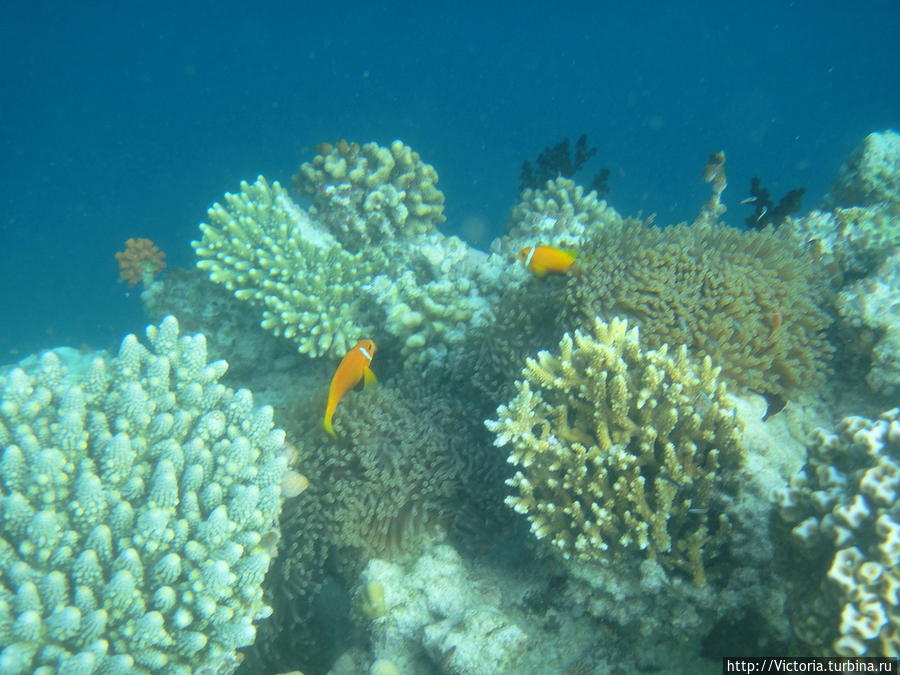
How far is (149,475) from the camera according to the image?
12.3 ft

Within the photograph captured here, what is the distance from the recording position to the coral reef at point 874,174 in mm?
7430

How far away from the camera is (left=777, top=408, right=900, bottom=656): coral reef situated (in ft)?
7.88

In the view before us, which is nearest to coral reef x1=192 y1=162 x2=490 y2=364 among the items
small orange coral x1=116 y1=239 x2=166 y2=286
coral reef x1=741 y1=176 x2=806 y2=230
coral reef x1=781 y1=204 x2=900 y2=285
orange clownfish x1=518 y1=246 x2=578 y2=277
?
orange clownfish x1=518 y1=246 x2=578 y2=277

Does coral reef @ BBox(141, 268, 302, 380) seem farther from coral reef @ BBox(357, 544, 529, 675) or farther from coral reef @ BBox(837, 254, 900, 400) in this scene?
coral reef @ BBox(837, 254, 900, 400)

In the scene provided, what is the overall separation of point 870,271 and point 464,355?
432 cm

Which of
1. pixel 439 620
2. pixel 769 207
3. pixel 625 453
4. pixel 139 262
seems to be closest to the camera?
pixel 625 453

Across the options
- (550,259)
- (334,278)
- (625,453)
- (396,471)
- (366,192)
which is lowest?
(396,471)

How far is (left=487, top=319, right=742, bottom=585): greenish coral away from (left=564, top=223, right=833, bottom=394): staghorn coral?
17.3 inches

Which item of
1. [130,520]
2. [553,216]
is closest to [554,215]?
[553,216]

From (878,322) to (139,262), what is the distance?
8493 millimetres

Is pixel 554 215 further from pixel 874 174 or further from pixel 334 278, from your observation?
pixel 874 174

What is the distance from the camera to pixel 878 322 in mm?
4477

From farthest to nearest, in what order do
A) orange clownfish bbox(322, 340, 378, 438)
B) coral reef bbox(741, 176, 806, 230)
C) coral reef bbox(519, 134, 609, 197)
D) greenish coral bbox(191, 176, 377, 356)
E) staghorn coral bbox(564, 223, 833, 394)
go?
1. coral reef bbox(519, 134, 609, 197)
2. coral reef bbox(741, 176, 806, 230)
3. greenish coral bbox(191, 176, 377, 356)
4. orange clownfish bbox(322, 340, 378, 438)
5. staghorn coral bbox(564, 223, 833, 394)

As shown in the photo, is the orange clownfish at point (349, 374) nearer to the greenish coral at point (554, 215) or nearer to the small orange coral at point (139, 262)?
the greenish coral at point (554, 215)
